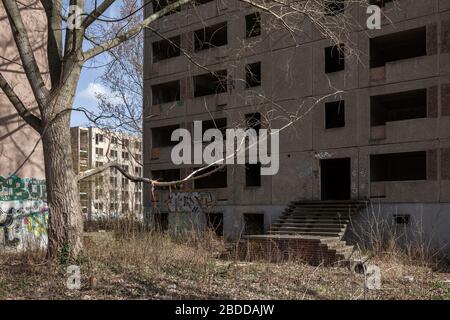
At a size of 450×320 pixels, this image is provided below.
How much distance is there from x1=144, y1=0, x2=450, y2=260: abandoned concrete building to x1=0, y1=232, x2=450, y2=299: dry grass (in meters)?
8.24

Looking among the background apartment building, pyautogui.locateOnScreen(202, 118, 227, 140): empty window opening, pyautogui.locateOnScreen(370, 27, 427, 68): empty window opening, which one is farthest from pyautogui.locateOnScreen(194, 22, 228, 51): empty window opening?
pyautogui.locateOnScreen(370, 27, 427, 68): empty window opening

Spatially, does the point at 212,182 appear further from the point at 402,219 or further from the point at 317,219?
the point at 402,219

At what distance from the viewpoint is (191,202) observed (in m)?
30.6

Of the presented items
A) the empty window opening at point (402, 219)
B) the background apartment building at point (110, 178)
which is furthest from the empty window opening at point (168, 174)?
the empty window opening at point (402, 219)

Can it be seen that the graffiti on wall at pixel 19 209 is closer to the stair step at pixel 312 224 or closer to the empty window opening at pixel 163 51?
the stair step at pixel 312 224

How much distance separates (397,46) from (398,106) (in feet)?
10.3

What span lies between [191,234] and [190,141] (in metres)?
18.2

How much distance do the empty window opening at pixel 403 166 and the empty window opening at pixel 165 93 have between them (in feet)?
47.2

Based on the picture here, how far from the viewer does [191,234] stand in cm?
1341

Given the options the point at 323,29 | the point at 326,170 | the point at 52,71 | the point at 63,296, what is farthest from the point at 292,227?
the point at 63,296

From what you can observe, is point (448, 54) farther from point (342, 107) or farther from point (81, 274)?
point (81, 274)

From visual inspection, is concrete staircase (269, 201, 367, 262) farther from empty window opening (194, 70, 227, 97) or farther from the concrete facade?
empty window opening (194, 70, 227, 97)

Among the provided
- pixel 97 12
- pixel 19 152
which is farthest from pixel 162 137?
pixel 97 12

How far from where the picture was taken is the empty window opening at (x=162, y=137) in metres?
33.8
